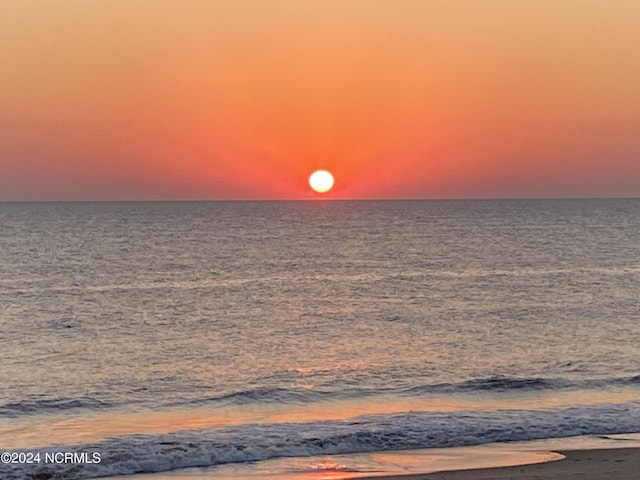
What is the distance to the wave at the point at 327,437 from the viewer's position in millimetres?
12391

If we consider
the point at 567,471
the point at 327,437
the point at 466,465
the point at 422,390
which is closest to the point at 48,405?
the point at 327,437

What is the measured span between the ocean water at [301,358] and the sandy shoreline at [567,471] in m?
1.60

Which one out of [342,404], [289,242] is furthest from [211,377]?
[289,242]

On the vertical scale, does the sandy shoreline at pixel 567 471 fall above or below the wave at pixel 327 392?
below

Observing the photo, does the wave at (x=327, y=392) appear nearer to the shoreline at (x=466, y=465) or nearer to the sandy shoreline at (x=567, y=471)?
the shoreline at (x=466, y=465)

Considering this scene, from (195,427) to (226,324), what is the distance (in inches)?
606

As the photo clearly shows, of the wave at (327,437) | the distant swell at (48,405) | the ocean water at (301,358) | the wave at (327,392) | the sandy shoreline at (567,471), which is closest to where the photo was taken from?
the sandy shoreline at (567,471)

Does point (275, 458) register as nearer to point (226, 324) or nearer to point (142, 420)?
point (142, 420)

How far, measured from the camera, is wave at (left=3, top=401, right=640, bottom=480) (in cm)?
1239

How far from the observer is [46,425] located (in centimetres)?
1571

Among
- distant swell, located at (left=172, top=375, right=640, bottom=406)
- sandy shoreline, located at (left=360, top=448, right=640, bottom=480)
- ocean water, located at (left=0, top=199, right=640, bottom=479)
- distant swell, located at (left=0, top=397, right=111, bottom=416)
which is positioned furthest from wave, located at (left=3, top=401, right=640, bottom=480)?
distant swell, located at (left=0, top=397, right=111, bottom=416)

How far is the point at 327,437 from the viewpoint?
1387cm

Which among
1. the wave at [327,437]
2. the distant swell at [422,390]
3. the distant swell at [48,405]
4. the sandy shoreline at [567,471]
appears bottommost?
the sandy shoreline at [567,471]

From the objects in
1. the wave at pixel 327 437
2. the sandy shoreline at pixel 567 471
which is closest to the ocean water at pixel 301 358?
the wave at pixel 327 437
